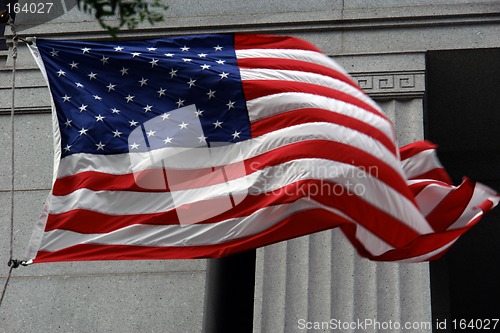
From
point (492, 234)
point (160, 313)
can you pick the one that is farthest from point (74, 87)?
point (492, 234)

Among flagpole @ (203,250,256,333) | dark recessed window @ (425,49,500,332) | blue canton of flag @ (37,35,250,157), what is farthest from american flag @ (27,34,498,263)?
dark recessed window @ (425,49,500,332)

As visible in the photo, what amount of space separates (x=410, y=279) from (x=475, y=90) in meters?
2.62

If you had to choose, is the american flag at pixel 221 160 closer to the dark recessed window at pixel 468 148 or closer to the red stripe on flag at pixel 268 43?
the red stripe on flag at pixel 268 43

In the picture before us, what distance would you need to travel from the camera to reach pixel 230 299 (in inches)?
332

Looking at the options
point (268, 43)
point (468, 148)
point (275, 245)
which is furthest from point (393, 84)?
point (468, 148)

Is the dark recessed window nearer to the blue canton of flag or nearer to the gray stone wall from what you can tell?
the gray stone wall

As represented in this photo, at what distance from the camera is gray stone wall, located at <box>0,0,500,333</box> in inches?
415

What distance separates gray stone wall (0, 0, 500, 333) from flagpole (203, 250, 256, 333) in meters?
1.97

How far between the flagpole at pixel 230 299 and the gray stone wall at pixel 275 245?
197 centimetres

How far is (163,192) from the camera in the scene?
28.5 feet

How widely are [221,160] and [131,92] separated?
3.19 feet

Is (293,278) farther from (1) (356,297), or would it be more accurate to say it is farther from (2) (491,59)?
(2) (491,59)

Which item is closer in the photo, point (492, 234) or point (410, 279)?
point (410, 279)

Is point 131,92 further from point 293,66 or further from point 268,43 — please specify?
point 293,66
